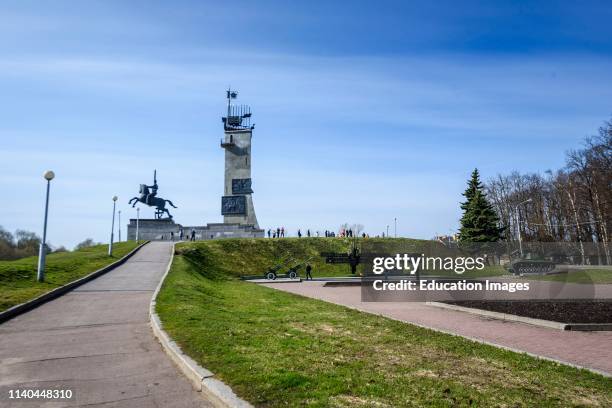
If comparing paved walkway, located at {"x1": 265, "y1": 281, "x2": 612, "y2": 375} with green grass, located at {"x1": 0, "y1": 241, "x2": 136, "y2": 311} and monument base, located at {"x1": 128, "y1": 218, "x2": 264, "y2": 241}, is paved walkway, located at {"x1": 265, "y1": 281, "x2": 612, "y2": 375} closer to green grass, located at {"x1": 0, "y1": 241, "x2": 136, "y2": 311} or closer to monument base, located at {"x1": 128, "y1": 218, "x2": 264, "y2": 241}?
green grass, located at {"x1": 0, "y1": 241, "x2": 136, "y2": 311}

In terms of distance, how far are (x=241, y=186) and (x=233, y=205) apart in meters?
2.60

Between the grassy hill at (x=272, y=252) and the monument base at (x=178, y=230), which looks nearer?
the grassy hill at (x=272, y=252)

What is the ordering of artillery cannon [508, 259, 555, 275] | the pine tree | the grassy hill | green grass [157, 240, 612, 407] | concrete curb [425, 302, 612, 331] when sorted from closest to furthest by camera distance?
green grass [157, 240, 612, 407], concrete curb [425, 302, 612, 331], artillery cannon [508, 259, 555, 275], the grassy hill, the pine tree

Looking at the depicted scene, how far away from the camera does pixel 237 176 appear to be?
57.0 metres

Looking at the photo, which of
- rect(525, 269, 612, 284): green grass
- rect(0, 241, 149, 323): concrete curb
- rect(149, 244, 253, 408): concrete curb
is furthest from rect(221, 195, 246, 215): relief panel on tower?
rect(149, 244, 253, 408): concrete curb

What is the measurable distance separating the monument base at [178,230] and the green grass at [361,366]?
41.6m

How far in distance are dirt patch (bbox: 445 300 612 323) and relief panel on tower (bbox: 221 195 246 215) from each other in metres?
40.9

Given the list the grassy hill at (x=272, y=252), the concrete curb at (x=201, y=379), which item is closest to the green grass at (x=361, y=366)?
the concrete curb at (x=201, y=379)

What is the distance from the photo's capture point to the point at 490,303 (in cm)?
1720

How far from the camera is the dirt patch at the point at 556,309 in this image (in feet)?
44.5

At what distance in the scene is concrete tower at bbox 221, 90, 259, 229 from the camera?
56000 millimetres

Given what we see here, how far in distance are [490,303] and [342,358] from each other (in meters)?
11.4

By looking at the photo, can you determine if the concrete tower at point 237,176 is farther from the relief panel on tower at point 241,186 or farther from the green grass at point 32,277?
the green grass at point 32,277

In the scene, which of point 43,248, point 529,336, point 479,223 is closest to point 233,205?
point 479,223
